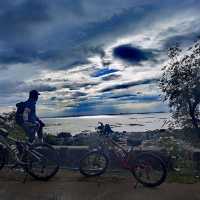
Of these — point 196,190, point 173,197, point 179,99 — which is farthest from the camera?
point 179,99

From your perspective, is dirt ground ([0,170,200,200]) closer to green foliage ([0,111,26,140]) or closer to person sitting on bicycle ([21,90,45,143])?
person sitting on bicycle ([21,90,45,143])

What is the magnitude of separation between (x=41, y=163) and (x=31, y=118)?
3.58 ft

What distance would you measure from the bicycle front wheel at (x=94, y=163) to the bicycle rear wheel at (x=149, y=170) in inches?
40.1

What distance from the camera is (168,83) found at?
17406mm

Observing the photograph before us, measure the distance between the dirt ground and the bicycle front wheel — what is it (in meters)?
0.26

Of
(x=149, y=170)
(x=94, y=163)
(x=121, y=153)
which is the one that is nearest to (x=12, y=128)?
(x=94, y=163)

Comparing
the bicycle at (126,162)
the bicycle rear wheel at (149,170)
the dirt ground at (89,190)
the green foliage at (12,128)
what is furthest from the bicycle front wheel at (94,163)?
the green foliage at (12,128)

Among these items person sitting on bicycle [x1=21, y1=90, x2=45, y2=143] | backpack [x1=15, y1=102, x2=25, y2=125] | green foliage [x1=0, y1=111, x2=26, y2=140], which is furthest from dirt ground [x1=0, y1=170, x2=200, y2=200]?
green foliage [x1=0, y1=111, x2=26, y2=140]

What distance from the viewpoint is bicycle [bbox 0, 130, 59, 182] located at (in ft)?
25.8

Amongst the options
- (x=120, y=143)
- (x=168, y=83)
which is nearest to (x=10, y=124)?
(x=120, y=143)

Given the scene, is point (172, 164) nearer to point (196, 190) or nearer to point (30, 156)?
point (196, 190)

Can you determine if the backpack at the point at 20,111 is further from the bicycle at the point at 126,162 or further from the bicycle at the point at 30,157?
the bicycle at the point at 126,162

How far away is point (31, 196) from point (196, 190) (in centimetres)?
321

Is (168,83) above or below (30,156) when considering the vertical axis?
above
